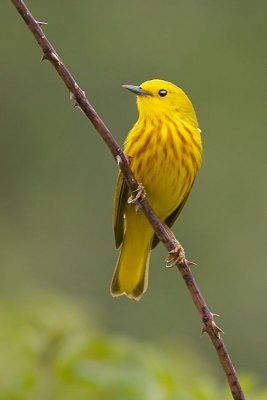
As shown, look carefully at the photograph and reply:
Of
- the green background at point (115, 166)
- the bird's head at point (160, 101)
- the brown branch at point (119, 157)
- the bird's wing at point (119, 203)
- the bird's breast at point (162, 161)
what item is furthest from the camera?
the green background at point (115, 166)

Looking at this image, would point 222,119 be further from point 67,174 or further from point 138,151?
point 138,151

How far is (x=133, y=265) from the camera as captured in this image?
18.9ft

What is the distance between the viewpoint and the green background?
10484 millimetres

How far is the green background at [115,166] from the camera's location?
10484 millimetres

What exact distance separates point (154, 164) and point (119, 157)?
5.80ft

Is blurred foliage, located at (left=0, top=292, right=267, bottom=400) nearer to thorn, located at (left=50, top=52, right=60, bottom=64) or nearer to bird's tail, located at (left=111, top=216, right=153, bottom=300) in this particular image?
thorn, located at (left=50, top=52, right=60, bottom=64)

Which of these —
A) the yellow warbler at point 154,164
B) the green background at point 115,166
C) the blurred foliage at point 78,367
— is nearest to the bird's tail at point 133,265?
the yellow warbler at point 154,164

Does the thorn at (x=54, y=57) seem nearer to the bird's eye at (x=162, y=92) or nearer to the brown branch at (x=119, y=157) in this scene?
the brown branch at (x=119, y=157)

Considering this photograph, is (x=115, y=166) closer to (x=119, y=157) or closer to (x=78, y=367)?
(x=119, y=157)

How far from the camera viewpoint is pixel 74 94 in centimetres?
310

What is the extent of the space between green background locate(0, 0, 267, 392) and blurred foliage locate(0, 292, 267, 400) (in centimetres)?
544

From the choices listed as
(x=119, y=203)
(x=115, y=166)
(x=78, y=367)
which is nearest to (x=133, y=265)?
(x=119, y=203)

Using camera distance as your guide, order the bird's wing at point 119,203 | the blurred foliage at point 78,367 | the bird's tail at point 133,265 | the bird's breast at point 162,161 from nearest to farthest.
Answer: the blurred foliage at point 78,367 < the bird's wing at point 119,203 < the bird's breast at point 162,161 < the bird's tail at point 133,265

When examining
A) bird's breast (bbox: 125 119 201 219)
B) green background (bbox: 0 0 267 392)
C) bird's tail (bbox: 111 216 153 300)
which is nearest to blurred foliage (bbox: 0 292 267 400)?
bird's breast (bbox: 125 119 201 219)
